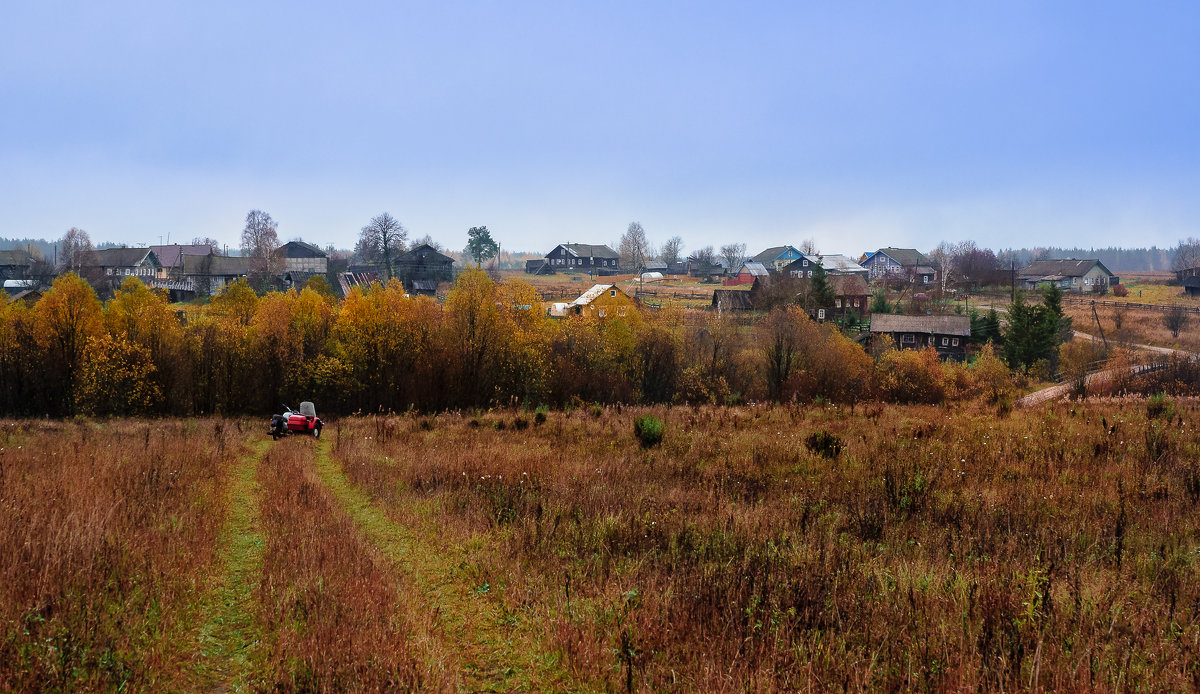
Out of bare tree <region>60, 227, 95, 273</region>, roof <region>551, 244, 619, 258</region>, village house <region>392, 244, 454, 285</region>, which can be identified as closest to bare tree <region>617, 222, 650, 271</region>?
roof <region>551, 244, 619, 258</region>

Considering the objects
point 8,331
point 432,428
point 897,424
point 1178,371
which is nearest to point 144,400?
point 8,331

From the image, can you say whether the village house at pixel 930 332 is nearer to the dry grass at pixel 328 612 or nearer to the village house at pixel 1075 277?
the village house at pixel 1075 277

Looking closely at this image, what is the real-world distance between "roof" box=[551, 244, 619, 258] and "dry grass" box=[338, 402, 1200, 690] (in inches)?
4412

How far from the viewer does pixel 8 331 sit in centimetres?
3656

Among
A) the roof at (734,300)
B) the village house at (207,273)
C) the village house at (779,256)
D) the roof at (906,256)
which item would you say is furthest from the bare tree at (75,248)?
the roof at (906,256)

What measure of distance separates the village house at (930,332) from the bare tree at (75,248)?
4684 inches

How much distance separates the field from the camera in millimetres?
5215

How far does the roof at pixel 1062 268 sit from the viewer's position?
98.6 m

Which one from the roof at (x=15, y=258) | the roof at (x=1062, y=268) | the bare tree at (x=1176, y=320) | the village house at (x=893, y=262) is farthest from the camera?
the village house at (x=893, y=262)

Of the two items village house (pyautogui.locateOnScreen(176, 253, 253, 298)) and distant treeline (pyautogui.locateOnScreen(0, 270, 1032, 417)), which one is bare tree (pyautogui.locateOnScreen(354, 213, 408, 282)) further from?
distant treeline (pyautogui.locateOnScreen(0, 270, 1032, 417))

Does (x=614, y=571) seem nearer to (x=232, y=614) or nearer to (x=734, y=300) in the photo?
(x=232, y=614)

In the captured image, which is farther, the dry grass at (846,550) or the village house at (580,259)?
the village house at (580,259)

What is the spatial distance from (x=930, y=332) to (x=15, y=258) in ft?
482

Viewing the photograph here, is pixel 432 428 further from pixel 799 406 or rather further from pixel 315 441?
pixel 799 406
